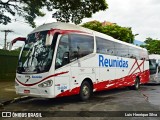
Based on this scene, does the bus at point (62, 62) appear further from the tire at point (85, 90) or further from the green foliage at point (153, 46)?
the green foliage at point (153, 46)

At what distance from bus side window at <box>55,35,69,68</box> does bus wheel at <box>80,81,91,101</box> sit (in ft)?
5.74

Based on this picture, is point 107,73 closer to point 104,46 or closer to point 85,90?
point 104,46

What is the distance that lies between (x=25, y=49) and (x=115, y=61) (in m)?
5.76

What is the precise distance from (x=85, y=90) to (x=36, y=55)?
2.88 metres

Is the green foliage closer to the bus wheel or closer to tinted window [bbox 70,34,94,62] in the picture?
tinted window [bbox 70,34,94,62]

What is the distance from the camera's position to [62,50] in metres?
10.4

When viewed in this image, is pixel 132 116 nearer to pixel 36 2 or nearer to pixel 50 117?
pixel 50 117

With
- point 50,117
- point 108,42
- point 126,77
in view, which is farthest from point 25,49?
point 126,77

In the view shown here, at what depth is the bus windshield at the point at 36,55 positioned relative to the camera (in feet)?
32.8

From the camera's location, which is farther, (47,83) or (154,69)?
(154,69)

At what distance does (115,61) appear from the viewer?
1481 cm

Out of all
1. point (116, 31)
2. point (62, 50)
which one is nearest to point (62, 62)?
point (62, 50)

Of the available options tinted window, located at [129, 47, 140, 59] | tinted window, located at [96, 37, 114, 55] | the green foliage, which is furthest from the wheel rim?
the green foliage

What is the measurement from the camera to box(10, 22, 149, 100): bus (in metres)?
9.96
